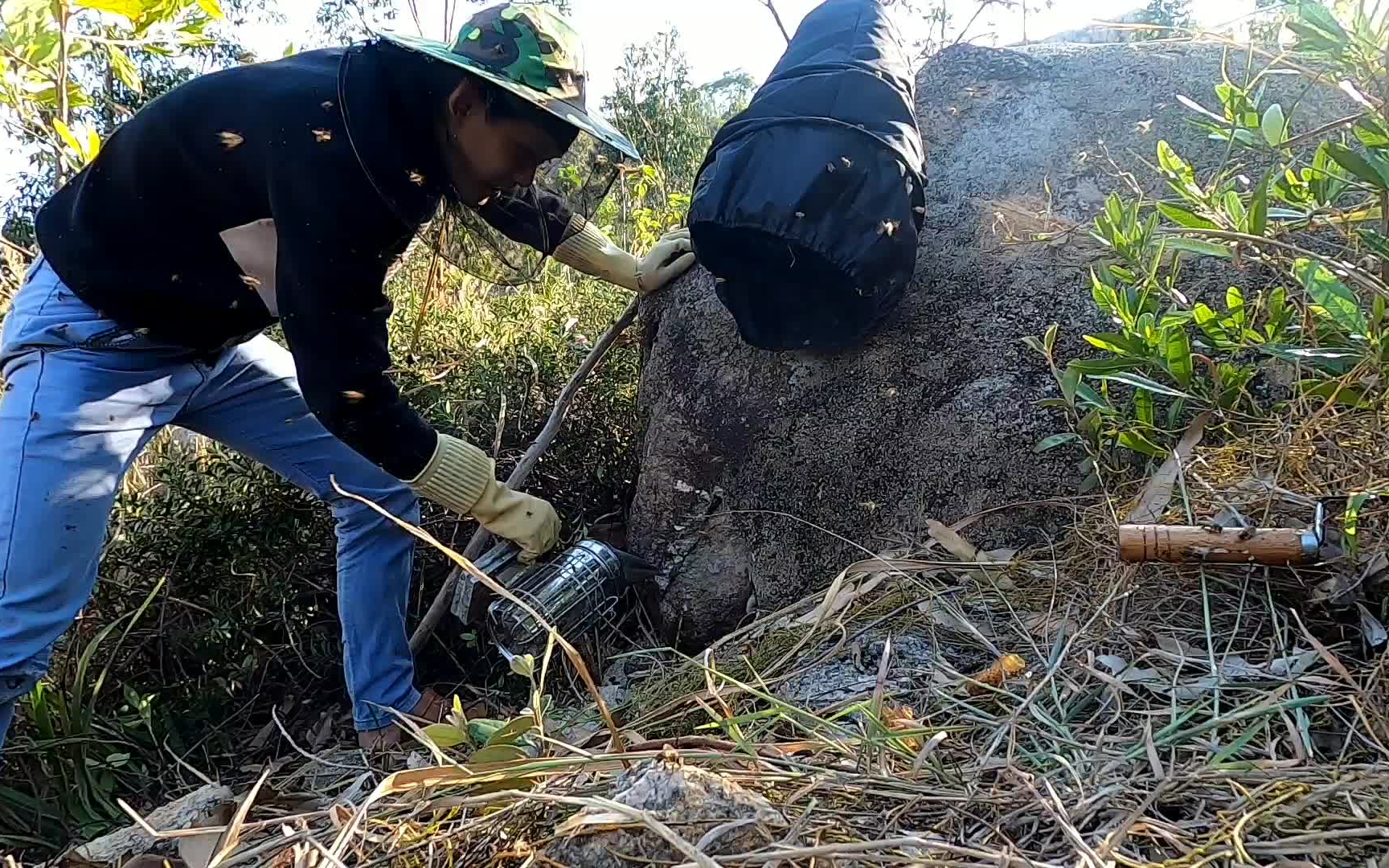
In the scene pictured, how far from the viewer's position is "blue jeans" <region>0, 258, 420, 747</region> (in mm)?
2045

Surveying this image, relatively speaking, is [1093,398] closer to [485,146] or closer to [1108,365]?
[1108,365]

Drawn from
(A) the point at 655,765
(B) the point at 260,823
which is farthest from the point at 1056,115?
(B) the point at 260,823

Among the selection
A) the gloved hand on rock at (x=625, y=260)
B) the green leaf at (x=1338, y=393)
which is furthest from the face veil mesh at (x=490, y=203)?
the green leaf at (x=1338, y=393)

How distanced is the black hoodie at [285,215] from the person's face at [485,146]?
0.04 m

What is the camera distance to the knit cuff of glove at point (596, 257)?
295 cm

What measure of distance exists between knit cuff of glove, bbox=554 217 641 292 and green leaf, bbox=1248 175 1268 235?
1844 millimetres

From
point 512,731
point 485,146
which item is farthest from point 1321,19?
point 512,731

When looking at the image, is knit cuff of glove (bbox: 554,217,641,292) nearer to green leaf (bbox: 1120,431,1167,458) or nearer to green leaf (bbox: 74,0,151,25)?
green leaf (bbox: 74,0,151,25)

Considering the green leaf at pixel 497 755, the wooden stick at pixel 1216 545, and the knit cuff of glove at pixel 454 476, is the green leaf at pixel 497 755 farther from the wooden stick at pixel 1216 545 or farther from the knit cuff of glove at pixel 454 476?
the knit cuff of glove at pixel 454 476

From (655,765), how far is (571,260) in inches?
82.4

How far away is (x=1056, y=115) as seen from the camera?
2.77 m

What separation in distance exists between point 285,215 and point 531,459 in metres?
1.18

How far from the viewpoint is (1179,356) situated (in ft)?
5.73

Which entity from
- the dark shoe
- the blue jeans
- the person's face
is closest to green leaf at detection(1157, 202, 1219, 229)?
the person's face
